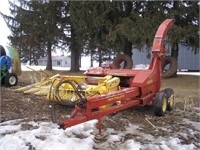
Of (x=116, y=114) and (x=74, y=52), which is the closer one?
(x=116, y=114)

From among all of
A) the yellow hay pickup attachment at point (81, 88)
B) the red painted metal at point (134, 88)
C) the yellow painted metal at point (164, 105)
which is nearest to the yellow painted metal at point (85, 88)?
the yellow hay pickup attachment at point (81, 88)

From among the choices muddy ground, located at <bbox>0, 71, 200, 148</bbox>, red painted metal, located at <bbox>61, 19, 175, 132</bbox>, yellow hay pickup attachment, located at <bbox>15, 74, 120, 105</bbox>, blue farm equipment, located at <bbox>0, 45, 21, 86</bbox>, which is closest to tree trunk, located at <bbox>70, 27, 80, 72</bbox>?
blue farm equipment, located at <bbox>0, 45, 21, 86</bbox>

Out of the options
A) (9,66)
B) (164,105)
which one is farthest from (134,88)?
Result: (9,66)

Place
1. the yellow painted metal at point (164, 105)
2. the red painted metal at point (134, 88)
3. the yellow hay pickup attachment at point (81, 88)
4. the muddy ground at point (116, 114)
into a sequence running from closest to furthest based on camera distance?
the red painted metal at point (134, 88) < the muddy ground at point (116, 114) < the yellow hay pickup attachment at point (81, 88) < the yellow painted metal at point (164, 105)

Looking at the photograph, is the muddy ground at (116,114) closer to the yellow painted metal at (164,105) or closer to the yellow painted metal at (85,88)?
the yellow painted metal at (164,105)

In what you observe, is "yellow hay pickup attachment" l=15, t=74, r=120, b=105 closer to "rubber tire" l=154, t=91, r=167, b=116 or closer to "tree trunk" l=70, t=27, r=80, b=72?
"rubber tire" l=154, t=91, r=167, b=116

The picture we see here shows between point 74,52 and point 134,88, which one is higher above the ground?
point 74,52

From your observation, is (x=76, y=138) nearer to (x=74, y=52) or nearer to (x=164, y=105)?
(x=164, y=105)

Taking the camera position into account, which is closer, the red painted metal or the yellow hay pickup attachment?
the red painted metal

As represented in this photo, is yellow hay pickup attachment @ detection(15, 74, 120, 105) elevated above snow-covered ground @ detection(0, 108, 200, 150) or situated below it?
above

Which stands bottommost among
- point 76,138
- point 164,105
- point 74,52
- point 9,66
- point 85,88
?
point 76,138

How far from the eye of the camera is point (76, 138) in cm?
446

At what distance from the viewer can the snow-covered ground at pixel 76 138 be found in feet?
13.5

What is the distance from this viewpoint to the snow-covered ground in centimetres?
412
